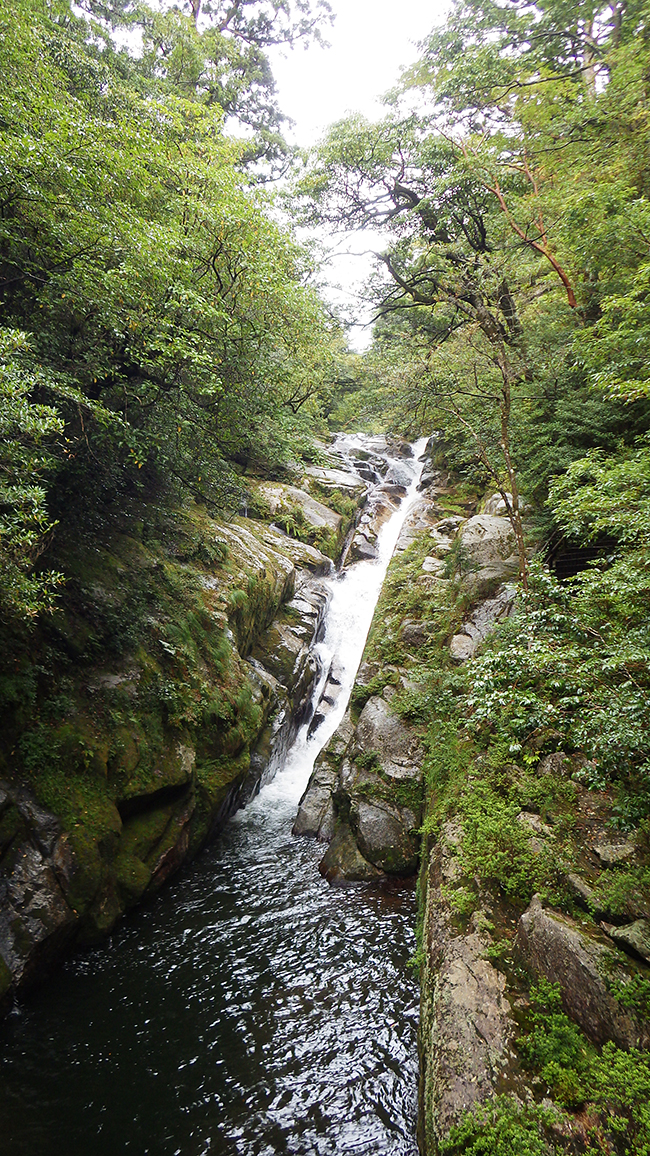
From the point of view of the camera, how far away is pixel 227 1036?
5406 mm

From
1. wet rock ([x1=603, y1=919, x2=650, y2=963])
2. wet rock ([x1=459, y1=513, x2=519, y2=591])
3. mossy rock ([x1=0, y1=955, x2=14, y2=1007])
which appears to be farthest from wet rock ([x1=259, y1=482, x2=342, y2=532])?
wet rock ([x1=603, y1=919, x2=650, y2=963])

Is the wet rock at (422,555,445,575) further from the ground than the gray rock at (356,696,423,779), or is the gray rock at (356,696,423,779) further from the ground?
the wet rock at (422,555,445,575)

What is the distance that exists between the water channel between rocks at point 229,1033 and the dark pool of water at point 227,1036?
0.01 m

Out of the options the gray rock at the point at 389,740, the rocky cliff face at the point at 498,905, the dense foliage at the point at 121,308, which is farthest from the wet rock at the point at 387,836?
the dense foliage at the point at 121,308

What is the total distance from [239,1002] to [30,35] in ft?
45.3

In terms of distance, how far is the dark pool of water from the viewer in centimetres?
443

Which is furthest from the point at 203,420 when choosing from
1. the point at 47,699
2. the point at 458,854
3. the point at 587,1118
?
the point at 587,1118

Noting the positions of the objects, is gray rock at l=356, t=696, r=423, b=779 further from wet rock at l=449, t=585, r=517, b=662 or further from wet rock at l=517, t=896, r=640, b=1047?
wet rock at l=517, t=896, r=640, b=1047

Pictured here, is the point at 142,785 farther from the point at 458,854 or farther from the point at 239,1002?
the point at 458,854

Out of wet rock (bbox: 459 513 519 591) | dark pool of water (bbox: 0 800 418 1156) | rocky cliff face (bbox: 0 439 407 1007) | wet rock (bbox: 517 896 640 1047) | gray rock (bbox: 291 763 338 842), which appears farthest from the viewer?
wet rock (bbox: 459 513 519 591)

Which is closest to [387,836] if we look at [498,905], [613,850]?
[498,905]

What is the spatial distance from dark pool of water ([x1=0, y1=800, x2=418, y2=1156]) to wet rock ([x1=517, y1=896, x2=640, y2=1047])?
2.05 m

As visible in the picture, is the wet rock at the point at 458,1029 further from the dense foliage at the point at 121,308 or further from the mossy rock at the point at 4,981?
the dense foliage at the point at 121,308

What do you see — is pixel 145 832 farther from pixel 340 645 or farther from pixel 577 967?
pixel 340 645
